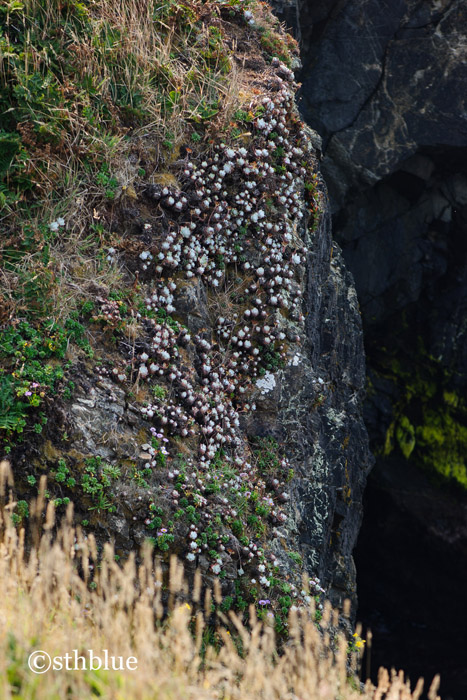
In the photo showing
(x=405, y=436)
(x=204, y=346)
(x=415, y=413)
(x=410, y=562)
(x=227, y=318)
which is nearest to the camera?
(x=204, y=346)

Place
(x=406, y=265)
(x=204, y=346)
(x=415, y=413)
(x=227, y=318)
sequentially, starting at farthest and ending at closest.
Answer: (x=415, y=413)
(x=406, y=265)
(x=227, y=318)
(x=204, y=346)

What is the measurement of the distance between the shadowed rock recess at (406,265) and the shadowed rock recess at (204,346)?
4105 millimetres

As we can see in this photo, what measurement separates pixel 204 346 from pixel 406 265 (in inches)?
341

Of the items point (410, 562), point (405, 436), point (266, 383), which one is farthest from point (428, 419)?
point (266, 383)

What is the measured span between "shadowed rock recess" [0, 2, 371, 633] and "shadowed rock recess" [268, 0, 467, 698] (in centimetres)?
410

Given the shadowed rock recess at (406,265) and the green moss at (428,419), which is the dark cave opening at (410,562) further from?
the green moss at (428,419)

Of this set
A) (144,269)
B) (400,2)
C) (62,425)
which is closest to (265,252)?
(144,269)

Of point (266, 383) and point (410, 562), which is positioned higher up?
point (266, 383)

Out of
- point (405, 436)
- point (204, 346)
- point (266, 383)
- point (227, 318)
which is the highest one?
point (227, 318)

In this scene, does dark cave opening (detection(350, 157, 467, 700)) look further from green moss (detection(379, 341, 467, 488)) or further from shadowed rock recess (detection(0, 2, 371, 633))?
shadowed rock recess (detection(0, 2, 371, 633))

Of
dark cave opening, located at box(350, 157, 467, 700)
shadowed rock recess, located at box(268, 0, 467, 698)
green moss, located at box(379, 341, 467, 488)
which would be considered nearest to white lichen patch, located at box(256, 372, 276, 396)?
shadowed rock recess, located at box(268, 0, 467, 698)

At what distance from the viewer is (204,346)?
625 centimetres

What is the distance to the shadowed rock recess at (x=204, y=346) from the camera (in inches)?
200

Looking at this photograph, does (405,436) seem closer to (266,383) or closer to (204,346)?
(266,383)
